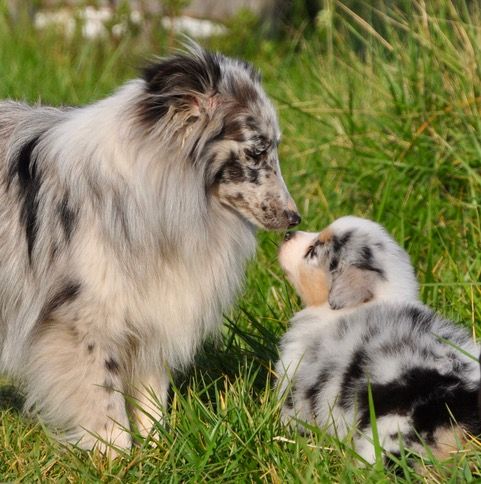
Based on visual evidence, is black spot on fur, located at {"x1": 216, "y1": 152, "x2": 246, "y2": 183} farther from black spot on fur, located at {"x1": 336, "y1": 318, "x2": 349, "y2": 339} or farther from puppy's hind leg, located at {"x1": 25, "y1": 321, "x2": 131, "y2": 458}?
puppy's hind leg, located at {"x1": 25, "y1": 321, "x2": 131, "y2": 458}

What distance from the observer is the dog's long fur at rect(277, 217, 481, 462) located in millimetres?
3541

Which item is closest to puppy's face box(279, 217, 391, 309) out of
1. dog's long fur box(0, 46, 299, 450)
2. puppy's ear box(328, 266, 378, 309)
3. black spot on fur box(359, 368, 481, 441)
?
puppy's ear box(328, 266, 378, 309)

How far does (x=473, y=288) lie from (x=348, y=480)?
5.90ft

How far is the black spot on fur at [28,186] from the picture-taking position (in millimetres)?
4301

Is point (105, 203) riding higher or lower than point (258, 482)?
higher

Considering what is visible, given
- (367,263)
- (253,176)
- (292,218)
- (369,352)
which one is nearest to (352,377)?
(369,352)

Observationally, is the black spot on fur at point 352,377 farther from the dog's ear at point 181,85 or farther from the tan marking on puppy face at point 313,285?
the dog's ear at point 181,85

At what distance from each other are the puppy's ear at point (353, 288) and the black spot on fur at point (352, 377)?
1.18 feet

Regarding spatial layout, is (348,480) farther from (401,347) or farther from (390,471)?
(401,347)

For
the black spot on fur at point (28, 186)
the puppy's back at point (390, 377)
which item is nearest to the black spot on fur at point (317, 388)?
the puppy's back at point (390, 377)

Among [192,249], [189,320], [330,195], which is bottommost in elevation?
[330,195]

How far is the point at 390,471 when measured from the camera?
140 inches

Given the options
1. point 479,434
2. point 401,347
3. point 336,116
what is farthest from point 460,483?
point 336,116

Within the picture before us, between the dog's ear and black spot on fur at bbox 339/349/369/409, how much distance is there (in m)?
1.22
